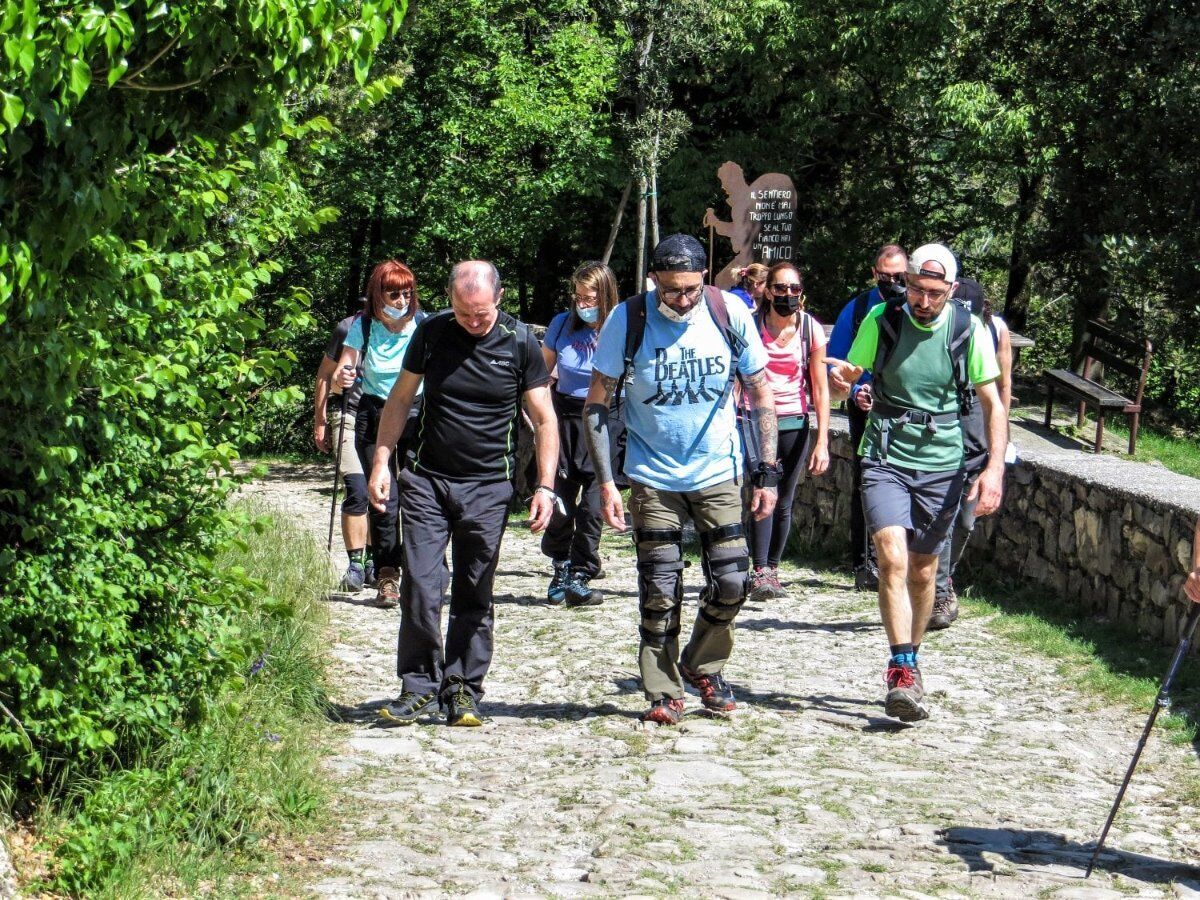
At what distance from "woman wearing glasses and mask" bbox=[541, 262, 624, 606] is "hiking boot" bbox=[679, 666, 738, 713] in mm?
2620

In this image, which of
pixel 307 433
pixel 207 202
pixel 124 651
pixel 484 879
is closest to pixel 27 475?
pixel 124 651

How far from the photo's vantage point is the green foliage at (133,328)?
3.90m

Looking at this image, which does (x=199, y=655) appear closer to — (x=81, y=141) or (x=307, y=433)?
(x=81, y=141)

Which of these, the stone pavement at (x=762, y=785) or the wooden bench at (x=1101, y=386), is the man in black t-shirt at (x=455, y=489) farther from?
the wooden bench at (x=1101, y=386)

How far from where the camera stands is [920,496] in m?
7.33

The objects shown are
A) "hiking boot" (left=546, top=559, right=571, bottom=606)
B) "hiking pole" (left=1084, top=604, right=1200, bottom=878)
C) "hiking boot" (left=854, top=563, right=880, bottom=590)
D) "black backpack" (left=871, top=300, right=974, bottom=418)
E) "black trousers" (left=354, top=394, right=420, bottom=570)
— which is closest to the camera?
"hiking pole" (left=1084, top=604, right=1200, bottom=878)

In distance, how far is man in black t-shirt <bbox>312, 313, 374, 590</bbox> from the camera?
998 centimetres

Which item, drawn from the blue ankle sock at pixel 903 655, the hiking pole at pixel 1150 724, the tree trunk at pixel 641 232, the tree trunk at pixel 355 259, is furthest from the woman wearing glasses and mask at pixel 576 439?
the tree trunk at pixel 355 259

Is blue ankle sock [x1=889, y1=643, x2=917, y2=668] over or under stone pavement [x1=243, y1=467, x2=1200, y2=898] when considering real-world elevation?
over

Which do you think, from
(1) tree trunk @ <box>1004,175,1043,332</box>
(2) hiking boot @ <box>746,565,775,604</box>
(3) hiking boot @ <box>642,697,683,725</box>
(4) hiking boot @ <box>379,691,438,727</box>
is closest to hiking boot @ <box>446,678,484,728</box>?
(4) hiking boot @ <box>379,691,438,727</box>

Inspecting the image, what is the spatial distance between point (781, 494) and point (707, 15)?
17.5 m

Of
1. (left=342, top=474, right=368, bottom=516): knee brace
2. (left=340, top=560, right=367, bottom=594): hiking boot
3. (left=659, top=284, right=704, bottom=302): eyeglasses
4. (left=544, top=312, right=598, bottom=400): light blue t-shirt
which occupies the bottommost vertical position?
(left=340, top=560, right=367, bottom=594): hiking boot

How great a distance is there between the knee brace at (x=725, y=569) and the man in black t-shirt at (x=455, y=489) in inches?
28.2

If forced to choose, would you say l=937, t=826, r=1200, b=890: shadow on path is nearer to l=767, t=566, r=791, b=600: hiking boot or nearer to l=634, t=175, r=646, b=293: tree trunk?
l=767, t=566, r=791, b=600: hiking boot
